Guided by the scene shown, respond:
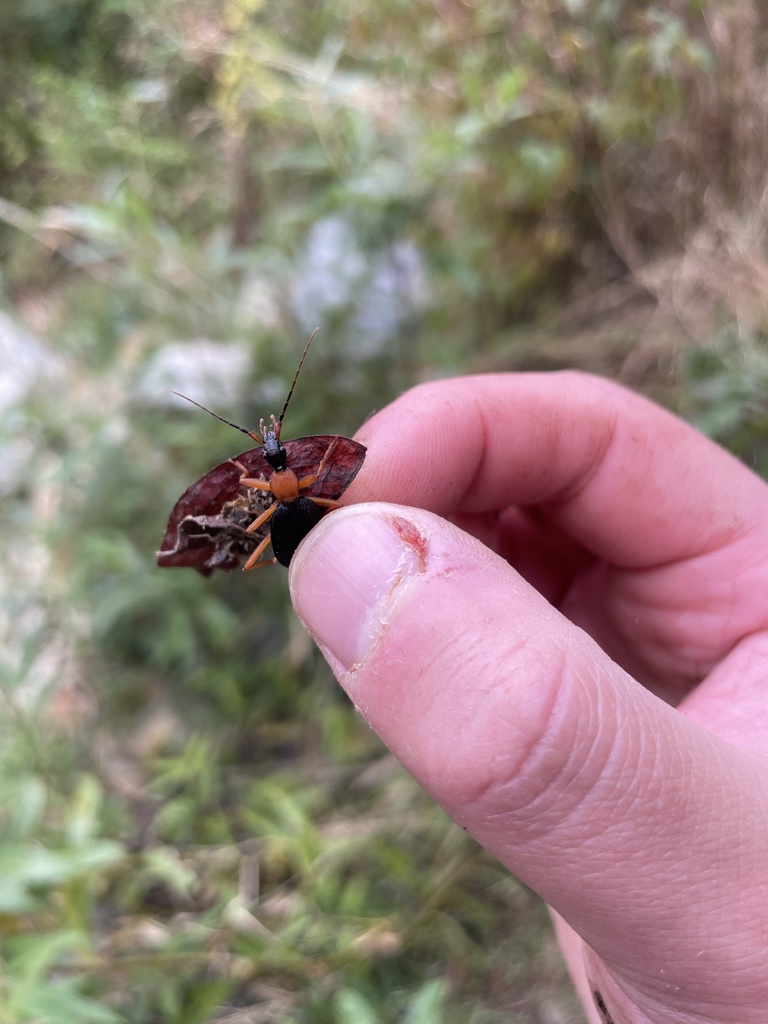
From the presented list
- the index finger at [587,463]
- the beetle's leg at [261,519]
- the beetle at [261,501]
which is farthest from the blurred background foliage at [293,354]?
the beetle's leg at [261,519]

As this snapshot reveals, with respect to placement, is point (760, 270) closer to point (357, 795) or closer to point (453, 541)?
point (453, 541)

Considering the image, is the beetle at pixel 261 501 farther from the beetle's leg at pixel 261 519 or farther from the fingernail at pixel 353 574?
the fingernail at pixel 353 574

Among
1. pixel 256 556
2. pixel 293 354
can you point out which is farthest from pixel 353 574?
pixel 293 354

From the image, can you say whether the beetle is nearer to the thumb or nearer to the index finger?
the index finger

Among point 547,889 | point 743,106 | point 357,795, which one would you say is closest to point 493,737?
point 547,889

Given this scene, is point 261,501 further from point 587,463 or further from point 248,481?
point 587,463

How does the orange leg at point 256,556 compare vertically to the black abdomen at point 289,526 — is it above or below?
below
